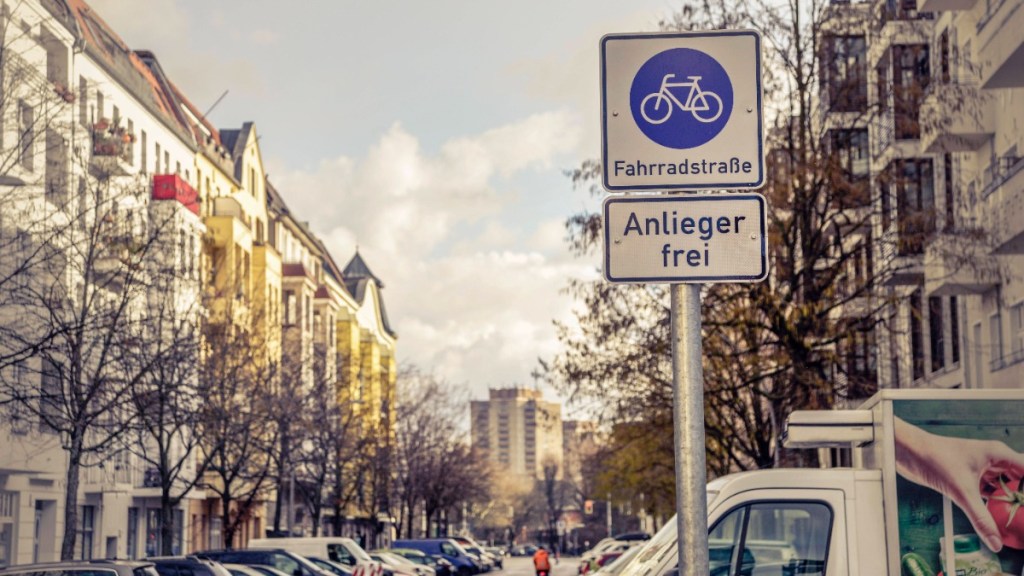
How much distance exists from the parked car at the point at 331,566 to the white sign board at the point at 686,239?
32786mm

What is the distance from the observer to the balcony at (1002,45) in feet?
81.4

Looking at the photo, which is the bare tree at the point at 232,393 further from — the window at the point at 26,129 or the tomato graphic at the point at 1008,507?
the tomato graphic at the point at 1008,507

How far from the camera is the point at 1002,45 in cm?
2570

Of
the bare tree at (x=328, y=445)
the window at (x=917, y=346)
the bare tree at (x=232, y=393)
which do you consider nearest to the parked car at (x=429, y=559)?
the bare tree at (x=328, y=445)

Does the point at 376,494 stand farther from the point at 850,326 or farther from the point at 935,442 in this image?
the point at 935,442

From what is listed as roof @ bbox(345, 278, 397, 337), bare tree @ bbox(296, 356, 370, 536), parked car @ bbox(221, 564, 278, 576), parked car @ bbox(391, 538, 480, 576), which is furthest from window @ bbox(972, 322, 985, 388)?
roof @ bbox(345, 278, 397, 337)

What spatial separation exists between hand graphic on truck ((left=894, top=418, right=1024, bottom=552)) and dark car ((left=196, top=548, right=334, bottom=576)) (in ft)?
77.8

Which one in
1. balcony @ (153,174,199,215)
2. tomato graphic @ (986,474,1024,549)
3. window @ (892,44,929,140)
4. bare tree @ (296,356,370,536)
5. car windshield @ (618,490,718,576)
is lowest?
car windshield @ (618,490,718,576)

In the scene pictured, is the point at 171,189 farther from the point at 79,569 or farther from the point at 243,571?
the point at 79,569

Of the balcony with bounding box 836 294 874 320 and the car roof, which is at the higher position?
the balcony with bounding box 836 294 874 320

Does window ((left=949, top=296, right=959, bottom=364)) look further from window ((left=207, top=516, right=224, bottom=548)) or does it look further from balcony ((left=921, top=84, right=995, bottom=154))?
window ((left=207, top=516, right=224, bottom=548))

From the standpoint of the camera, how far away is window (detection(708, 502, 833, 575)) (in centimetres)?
1154

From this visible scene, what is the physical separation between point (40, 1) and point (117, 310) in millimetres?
10673

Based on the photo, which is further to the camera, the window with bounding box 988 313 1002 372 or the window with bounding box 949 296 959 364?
the window with bounding box 949 296 959 364
